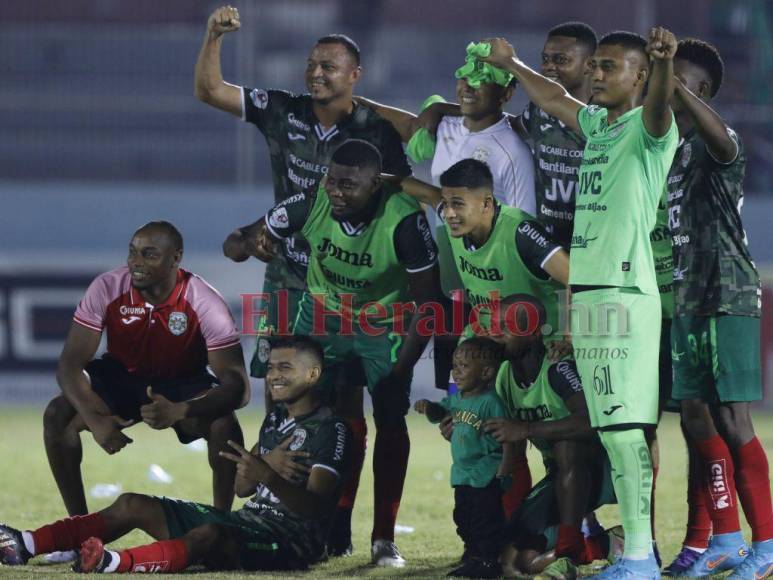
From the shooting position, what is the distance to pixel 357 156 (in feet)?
20.6

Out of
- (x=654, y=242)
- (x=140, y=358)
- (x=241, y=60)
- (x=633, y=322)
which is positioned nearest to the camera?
(x=633, y=322)

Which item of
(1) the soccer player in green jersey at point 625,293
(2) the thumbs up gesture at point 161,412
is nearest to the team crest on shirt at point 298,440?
(2) the thumbs up gesture at point 161,412

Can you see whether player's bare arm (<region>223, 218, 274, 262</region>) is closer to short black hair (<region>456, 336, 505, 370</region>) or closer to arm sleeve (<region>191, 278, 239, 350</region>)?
arm sleeve (<region>191, 278, 239, 350</region>)

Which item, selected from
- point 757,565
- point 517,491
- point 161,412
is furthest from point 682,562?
point 161,412

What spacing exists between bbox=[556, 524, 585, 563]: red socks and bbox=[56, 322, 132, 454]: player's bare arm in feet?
6.23

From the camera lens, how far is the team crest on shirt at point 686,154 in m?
5.95

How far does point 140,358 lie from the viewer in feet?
22.2

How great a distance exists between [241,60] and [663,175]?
345 inches

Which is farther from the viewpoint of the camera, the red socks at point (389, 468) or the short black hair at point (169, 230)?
the short black hair at point (169, 230)

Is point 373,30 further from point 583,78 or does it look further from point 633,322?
point 633,322

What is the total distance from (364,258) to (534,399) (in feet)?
3.35

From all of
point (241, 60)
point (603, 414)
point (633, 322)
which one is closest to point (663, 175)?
point (633, 322)

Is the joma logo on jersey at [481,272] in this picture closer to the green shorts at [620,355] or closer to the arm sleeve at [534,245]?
the arm sleeve at [534,245]

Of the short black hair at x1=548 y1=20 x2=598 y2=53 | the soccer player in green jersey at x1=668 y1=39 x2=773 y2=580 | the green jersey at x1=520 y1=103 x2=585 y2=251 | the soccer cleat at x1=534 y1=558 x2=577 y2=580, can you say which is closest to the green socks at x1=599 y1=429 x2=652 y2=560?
the soccer cleat at x1=534 y1=558 x2=577 y2=580
